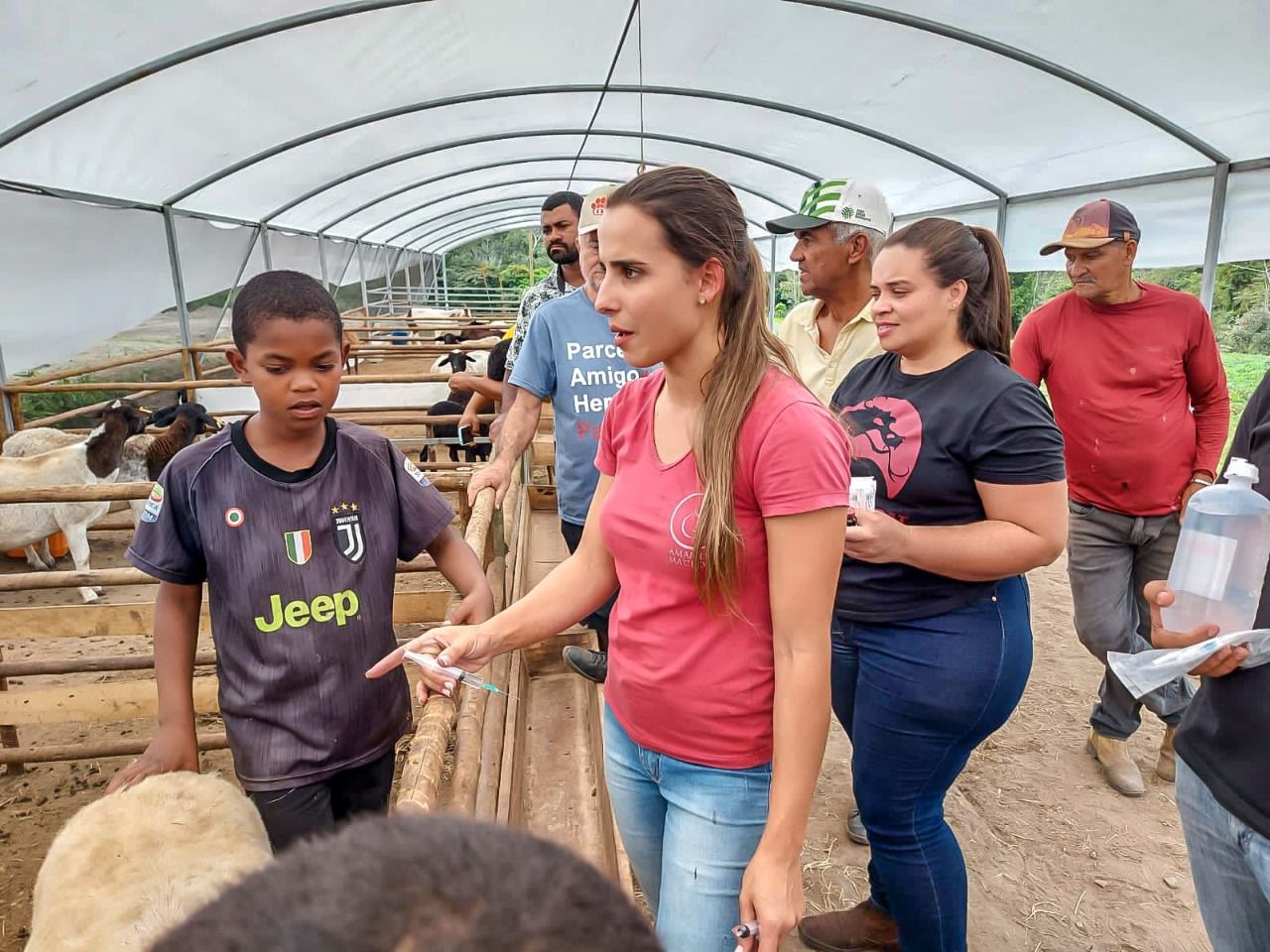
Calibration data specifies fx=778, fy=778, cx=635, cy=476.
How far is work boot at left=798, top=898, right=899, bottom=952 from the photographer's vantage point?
2.35m

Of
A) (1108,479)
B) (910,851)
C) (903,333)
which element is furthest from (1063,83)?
(910,851)

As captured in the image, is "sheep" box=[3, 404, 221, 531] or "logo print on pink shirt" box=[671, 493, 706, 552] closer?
"logo print on pink shirt" box=[671, 493, 706, 552]

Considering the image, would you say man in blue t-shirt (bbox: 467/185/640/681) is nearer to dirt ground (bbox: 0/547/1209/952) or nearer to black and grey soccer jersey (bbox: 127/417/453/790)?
black and grey soccer jersey (bbox: 127/417/453/790)

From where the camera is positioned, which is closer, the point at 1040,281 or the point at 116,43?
the point at 116,43

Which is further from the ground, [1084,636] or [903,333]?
[903,333]

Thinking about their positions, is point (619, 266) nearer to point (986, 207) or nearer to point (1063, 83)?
point (1063, 83)

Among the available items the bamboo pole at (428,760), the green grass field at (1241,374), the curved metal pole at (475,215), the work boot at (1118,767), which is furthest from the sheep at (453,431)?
the curved metal pole at (475,215)

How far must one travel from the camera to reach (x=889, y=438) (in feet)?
6.42

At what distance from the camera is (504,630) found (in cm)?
Result: 157

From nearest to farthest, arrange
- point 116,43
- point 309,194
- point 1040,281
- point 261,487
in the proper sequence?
point 261,487 → point 116,43 → point 309,194 → point 1040,281

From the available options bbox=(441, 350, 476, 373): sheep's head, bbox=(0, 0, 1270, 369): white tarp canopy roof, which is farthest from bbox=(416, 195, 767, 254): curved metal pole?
bbox=(441, 350, 476, 373): sheep's head

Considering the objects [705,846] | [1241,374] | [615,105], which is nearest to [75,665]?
[705,846]

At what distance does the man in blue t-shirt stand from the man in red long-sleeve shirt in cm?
186

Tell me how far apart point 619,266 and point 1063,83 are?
609 cm
